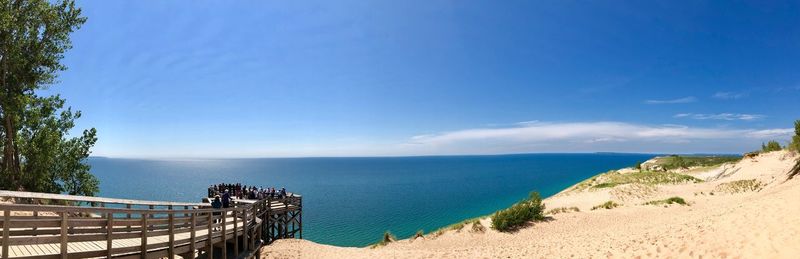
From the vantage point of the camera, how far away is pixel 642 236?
15227 millimetres

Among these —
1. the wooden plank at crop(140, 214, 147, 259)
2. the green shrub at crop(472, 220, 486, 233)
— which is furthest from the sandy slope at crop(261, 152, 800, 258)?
the wooden plank at crop(140, 214, 147, 259)

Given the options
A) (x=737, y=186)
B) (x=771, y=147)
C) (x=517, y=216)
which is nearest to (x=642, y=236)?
(x=517, y=216)

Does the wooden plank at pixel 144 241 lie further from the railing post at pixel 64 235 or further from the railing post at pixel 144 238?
the railing post at pixel 64 235

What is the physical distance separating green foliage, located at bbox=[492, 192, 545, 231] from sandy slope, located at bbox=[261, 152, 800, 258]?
895mm

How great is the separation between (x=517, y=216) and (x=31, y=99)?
28.8m

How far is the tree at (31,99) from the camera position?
701 inches

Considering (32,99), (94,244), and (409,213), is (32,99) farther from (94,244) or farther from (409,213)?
(409,213)

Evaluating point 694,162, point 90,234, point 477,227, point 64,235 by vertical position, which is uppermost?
point 64,235

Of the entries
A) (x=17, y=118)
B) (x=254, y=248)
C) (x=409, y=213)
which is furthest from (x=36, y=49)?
(x=409, y=213)

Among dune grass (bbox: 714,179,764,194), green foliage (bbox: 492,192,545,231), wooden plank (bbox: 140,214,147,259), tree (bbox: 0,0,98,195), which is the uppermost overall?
tree (bbox: 0,0,98,195)

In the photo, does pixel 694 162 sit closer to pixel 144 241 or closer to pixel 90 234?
pixel 144 241

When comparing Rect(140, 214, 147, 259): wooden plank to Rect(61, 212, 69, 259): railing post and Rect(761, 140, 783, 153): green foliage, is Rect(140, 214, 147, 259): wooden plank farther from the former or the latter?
Rect(761, 140, 783, 153): green foliage

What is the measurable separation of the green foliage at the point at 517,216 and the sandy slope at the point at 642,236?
2.93 feet

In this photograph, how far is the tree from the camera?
1781 centimetres
